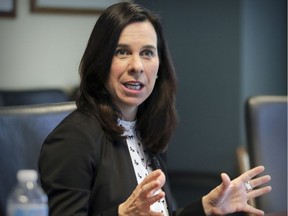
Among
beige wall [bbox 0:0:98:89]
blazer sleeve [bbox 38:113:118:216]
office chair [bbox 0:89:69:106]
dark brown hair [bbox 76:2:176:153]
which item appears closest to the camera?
blazer sleeve [bbox 38:113:118:216]

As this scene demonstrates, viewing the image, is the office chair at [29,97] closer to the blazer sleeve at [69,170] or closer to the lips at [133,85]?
the lips at [133,85]

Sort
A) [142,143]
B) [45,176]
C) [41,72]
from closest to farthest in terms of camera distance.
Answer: [45,176]
[142,143]
[41,72]

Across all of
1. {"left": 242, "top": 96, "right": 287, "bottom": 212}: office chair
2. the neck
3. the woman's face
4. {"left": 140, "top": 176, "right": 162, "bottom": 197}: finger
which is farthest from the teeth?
{"left": 242, "top": 96, "right": 287, "bottom": 212}: office chair

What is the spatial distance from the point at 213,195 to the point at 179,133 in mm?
2783

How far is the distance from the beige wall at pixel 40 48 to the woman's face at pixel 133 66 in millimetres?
2678

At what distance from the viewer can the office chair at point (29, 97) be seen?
4152 millimetres

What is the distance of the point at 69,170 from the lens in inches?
64.5

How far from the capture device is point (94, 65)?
6.10 feet

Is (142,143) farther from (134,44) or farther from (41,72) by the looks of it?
(41,72)

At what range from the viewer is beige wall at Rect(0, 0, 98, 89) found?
4.43 metres

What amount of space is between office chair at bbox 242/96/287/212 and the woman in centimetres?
38

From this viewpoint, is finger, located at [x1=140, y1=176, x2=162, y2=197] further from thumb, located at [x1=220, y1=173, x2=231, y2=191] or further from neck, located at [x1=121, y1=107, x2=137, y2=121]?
neck, located at [x1=121, y1=107, x2=137, y2=121]

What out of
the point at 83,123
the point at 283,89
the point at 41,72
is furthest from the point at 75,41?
the point at 83,123

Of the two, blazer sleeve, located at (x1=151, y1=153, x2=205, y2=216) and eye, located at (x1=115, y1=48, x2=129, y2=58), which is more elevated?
eye, located at (x1=115, y1=48, x2=129, y2=58)
